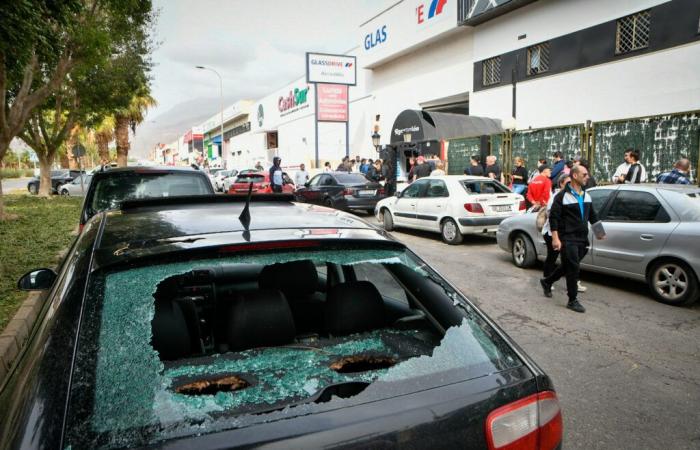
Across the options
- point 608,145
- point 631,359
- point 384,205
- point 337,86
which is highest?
point 337,86

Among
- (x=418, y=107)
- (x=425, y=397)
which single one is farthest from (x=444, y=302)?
(x=418, y=107)

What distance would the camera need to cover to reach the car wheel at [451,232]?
10539mm

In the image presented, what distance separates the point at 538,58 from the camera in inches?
689

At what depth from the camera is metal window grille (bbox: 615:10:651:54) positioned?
13812 mm

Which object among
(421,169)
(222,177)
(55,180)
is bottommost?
(55,180)

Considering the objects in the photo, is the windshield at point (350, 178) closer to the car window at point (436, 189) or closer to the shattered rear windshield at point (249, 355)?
the car window at point (436, 189)

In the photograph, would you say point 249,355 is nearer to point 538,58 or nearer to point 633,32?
point 633,32

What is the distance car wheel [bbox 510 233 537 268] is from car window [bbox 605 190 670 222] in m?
1.39

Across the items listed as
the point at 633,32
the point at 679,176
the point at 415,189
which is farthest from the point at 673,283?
the point at 633,32

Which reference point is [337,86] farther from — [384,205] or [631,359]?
[631,359]

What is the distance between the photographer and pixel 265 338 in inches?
71.3

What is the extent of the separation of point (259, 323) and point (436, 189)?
9862 millimetres

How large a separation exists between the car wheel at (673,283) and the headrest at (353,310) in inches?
211

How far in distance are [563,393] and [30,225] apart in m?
13.4
